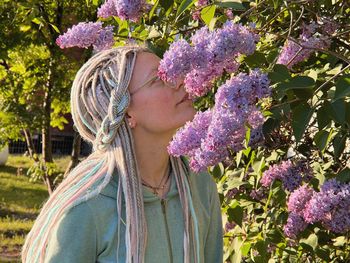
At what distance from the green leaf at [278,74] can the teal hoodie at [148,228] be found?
1.52 feet

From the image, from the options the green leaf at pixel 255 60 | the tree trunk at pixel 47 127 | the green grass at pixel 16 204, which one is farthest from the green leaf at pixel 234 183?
the green grass at pixel 16 204

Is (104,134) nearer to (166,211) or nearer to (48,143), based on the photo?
(166,211)

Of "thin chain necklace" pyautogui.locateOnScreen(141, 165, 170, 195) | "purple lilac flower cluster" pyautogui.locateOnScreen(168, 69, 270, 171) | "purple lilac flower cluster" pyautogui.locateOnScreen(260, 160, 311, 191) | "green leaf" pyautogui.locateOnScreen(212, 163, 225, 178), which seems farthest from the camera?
"green leaf" pyautogui.locateOnScreen(212, 163, 225, 178)

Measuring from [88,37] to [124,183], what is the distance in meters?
0.53

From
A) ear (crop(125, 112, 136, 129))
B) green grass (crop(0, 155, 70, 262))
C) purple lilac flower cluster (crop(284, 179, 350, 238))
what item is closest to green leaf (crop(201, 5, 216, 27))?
ear (crop(125, 112, 136, 129))

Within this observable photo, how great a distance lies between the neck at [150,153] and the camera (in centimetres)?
196

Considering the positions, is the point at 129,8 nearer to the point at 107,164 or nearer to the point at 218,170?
the point at 107,164

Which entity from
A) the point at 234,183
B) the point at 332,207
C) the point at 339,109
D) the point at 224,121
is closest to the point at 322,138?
the point at 332,207

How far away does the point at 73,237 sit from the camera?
5.79ft

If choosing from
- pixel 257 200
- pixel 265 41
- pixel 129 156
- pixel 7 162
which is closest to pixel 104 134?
pixel 129 156

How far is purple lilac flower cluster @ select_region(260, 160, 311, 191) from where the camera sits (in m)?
2.31

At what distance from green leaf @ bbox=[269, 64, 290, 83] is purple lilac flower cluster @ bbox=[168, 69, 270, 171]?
68 mm

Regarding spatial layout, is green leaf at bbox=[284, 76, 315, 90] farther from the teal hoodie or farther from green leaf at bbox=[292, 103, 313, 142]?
the teal hoodie

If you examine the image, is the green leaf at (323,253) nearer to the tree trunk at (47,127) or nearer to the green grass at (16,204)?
the tree trunk at (47,127)
